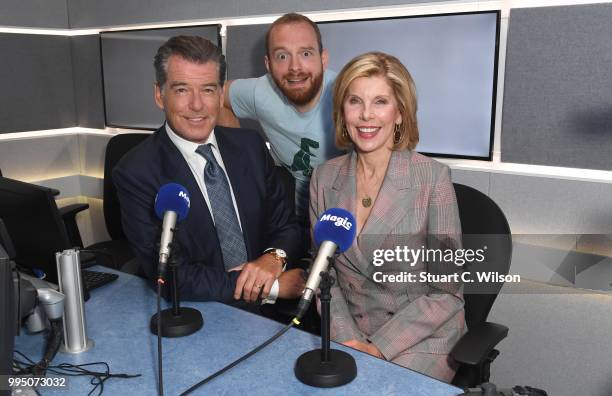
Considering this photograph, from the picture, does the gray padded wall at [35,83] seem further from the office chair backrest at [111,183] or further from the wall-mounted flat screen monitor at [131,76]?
the office chair backrest at [111,183]

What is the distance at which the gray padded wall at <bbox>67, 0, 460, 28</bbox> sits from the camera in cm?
273

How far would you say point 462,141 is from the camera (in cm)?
241

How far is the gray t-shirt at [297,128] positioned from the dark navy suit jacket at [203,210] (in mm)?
391

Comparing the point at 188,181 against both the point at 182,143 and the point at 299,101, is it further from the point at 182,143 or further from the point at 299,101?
the point at 299,101

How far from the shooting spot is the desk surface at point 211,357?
1165mm

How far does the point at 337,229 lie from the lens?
1125mm

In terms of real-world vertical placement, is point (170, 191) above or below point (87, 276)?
above

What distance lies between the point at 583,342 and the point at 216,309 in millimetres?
1567

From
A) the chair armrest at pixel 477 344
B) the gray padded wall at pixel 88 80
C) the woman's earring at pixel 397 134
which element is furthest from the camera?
the gray padded wall at pixel 88 80

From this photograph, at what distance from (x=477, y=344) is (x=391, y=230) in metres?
0.42

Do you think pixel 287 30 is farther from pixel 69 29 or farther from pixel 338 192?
pixel 69 29

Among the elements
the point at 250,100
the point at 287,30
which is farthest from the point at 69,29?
the point at 287,30

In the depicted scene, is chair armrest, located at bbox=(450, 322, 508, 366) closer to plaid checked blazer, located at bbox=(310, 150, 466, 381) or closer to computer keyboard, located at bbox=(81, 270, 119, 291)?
plaid checked blazer, located at bbox=(310, 150, 466, 381)

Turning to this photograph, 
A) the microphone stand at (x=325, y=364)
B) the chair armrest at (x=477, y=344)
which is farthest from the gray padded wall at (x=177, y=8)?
the microphone stand at (x=325, y=364)
